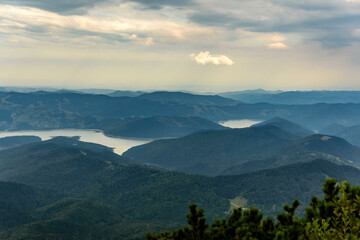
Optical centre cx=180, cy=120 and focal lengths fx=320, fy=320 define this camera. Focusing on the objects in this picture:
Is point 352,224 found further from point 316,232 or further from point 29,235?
point 29,235

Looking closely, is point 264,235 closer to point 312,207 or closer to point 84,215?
point 312,207

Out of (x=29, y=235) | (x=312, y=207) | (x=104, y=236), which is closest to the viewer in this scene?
(x=312, y=207)

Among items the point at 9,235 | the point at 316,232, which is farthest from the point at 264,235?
the point at 9,235

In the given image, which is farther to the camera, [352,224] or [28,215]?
[28,215]

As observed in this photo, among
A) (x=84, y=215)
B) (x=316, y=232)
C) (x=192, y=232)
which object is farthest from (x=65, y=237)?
(x=316, y=232)

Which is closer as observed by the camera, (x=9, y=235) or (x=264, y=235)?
(x=264, y=235)

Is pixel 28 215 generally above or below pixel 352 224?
below

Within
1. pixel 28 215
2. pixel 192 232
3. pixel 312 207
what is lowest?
pixel 28 215

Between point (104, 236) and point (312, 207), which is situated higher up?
point (312, 207)

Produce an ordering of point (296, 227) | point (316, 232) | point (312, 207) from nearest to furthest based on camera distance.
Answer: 1. point (316, 232)
2. point (296, 227)
3. point (312, 207)
